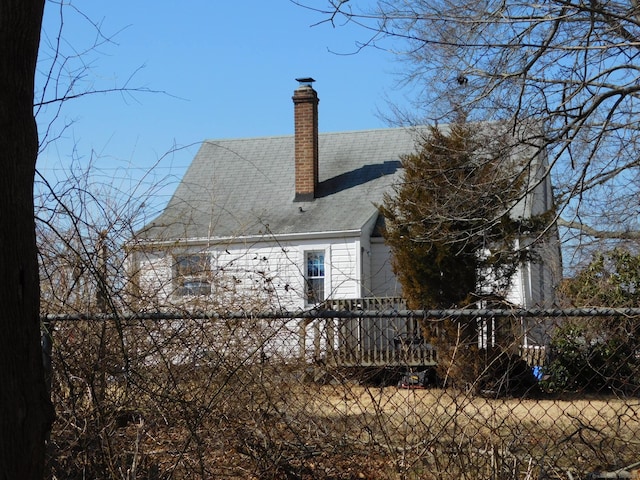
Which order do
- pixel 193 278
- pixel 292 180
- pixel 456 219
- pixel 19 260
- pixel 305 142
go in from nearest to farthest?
pixel 19 260
pixel 193 278
pixel 456 219
pixel 305 142
pixel 292 180

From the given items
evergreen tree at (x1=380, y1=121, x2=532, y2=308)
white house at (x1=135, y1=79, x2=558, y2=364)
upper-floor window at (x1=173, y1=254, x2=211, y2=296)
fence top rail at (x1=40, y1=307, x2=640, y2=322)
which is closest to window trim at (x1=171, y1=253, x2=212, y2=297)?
upper-floor window at (x1=173, y1=254, x2=211, y2=296)

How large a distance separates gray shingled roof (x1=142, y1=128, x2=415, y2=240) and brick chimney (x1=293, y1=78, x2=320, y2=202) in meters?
0.36

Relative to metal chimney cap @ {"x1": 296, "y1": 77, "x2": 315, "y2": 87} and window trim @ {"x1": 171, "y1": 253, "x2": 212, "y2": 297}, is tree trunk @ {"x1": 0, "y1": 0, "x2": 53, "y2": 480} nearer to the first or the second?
window trim @ {"x1": 171, "y1": 253, "x2": 212, "y2": 297}

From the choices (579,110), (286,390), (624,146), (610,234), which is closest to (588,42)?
(579,110)

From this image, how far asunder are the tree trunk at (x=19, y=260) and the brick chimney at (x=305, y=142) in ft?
60.6

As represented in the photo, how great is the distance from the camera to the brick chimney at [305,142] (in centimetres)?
2083

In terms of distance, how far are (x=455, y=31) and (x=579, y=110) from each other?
6.73ft

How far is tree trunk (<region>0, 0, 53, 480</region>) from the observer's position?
2.33 metres

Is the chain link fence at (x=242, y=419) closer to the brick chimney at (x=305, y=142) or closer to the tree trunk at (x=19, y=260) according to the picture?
the tree trunk at (x=19, y=260)

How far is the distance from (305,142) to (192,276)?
1470 centimetres

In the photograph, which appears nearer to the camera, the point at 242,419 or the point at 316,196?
the point at 242,419

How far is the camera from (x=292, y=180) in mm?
21844

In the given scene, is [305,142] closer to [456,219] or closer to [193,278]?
[456,219]

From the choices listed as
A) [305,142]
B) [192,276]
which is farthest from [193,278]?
[305,142]
